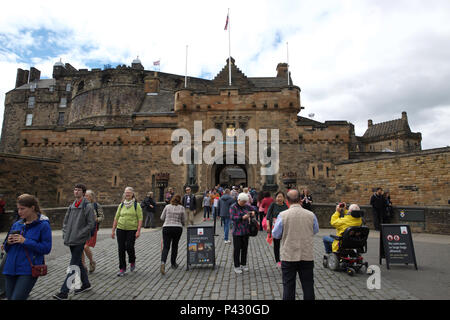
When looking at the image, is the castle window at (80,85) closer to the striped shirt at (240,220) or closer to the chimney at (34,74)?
the chimney at (34,74)

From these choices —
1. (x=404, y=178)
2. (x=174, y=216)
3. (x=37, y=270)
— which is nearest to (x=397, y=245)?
(x=174, y=216)

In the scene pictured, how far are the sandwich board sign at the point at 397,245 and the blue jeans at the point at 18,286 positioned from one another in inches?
237

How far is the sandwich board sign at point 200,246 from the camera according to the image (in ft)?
17.7

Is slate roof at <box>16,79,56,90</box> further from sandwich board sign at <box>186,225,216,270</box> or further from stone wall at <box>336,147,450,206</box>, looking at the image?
sandwich board sign at <box>186,225,216,270</box>

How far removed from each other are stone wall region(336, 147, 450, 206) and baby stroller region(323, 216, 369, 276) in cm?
988

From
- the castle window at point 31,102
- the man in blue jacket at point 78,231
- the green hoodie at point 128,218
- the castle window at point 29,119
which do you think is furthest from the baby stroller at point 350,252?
the castle window at point 31,102

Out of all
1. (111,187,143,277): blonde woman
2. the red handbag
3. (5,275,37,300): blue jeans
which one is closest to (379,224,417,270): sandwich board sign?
(111,187,143,277): blonde woman

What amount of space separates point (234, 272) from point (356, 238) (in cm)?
239

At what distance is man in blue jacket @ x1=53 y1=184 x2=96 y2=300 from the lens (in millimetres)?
4020

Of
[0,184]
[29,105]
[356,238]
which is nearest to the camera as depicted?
[356,238]

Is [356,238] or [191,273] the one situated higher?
[356,238]
